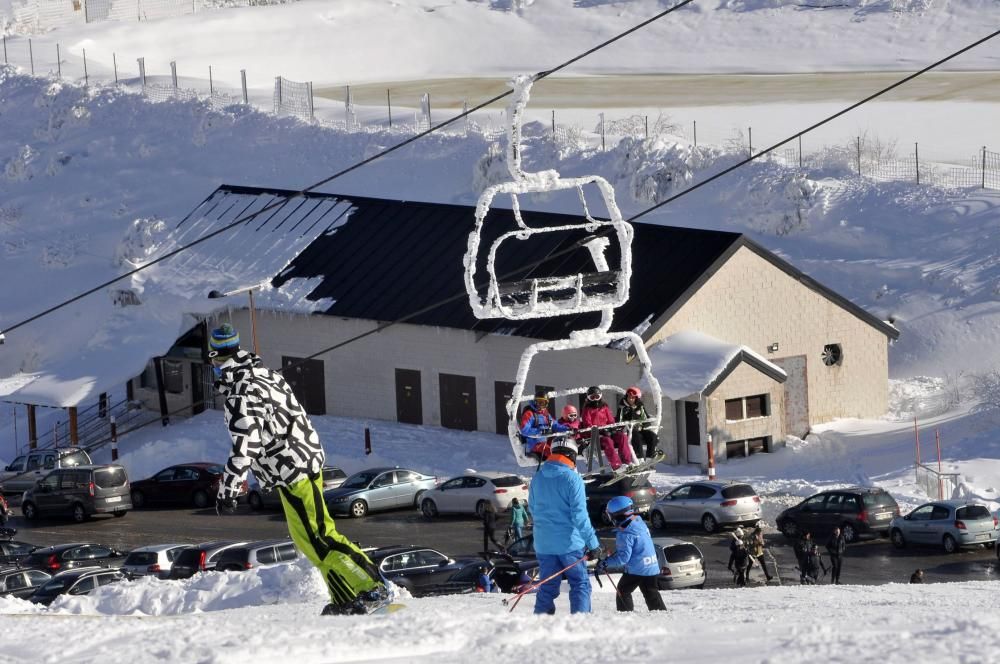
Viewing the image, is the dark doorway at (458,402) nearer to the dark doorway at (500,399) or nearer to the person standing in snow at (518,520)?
the dark doorway at (500,399)

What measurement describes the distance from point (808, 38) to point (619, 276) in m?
66.9

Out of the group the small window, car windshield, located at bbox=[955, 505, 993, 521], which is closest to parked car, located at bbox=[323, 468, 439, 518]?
the small window

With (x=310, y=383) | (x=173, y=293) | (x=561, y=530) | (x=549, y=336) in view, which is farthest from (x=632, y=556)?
(x=173, y=293)

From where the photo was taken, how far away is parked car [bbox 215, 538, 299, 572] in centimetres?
2866

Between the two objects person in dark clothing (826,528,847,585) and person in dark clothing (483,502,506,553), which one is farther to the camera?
person in dark clothing (483,502,506,553)

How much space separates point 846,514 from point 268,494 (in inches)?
485

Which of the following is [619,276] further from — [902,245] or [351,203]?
[902,245]

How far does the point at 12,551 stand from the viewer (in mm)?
32625

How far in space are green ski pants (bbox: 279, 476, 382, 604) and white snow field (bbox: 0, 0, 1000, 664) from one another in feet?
2.52

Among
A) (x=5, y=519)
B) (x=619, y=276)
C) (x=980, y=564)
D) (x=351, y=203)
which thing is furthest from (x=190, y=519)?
(x=619, y=276)

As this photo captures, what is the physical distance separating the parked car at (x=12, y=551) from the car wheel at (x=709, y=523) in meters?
12.4

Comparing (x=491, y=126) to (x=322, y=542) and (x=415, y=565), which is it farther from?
(x=322, y=542)

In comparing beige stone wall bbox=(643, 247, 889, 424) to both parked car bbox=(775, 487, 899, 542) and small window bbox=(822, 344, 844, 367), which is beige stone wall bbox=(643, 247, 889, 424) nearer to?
small window bbox=(822, 344, 844, 367)

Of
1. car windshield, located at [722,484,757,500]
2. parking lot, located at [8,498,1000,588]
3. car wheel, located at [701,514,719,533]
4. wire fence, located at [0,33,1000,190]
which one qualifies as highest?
wire fence, located at [0,33,1000,190]
